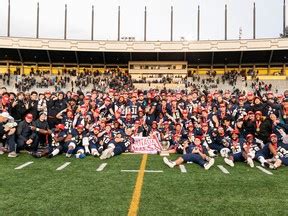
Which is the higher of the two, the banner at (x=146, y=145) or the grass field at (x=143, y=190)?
the banner at (x=146, y=145)

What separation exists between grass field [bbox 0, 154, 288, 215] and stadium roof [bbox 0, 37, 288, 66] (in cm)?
3613

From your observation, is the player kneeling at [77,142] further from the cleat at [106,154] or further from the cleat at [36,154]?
the cleat at [36,154]

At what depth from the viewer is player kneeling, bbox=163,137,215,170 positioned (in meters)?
8.36

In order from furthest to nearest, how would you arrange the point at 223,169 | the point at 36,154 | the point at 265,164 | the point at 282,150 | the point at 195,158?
1. the point at 36,154
2. the point at 282,150
3. the point at 195,158
4. the point at 265,164
5. the point at 223,169

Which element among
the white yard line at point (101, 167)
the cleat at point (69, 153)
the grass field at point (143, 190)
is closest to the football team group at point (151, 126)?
the cleat at point (69, 153)

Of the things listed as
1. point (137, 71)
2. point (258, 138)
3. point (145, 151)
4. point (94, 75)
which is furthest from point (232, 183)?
point (137, 71)

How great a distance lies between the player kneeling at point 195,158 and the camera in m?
8.36

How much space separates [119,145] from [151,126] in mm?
1952

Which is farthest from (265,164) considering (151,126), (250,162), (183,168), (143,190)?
(151,126)

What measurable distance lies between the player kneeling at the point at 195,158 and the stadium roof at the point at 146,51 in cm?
3511

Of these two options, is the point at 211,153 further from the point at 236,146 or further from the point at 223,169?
the point at 223,169

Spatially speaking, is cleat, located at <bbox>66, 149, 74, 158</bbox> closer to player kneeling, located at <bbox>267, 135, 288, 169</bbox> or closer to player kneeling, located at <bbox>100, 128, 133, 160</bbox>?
player kneeling, located at <bbox>100, 128, 133, 160</bbox>

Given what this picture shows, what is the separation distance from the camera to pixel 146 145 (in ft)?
36.0

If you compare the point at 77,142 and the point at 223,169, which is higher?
the point at 77,142
